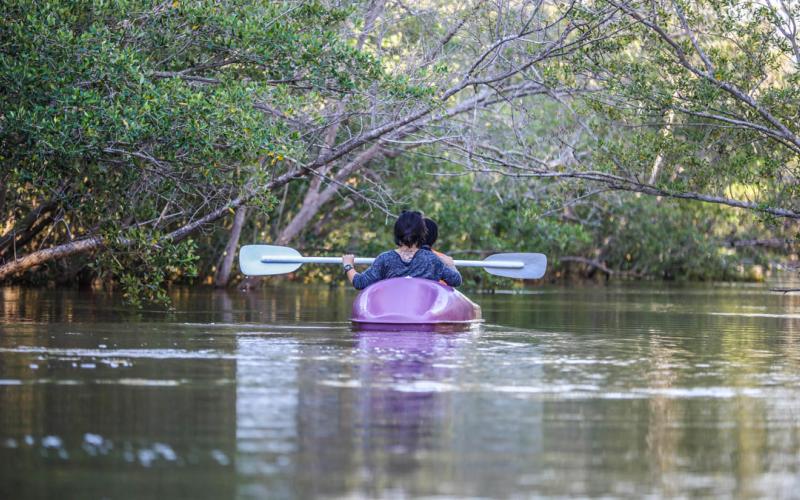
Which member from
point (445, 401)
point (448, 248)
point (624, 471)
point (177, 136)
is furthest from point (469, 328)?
point (448, 248)

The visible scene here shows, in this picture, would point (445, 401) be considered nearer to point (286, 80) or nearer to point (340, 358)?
point (340, 358)

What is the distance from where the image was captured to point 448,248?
93.0ft

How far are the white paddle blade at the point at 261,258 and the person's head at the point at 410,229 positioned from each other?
261 cm

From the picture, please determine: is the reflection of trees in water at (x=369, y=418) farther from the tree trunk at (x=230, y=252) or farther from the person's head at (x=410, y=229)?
the tree trunk at (x=230, y=252)

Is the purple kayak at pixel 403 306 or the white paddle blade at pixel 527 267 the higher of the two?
the white paddle blade at pixel 527 267

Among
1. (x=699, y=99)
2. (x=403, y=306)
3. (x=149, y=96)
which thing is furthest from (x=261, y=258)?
(x=699, y=99)

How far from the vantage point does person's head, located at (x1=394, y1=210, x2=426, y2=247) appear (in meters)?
13.5

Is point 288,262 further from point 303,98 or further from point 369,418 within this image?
point 369,418

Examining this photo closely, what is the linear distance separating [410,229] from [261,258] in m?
3.05

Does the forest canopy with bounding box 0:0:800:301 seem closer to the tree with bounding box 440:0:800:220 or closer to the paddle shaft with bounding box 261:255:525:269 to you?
the tree with bounding box 440:0:800:220

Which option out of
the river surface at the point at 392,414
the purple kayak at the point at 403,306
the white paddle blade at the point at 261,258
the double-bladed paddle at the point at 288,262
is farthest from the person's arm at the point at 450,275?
the white paddle blade at the point at 261,258

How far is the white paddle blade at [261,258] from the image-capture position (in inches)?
627

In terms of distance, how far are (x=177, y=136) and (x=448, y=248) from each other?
14.0 meters

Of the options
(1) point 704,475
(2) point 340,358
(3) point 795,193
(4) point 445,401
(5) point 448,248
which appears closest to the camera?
(1) point 704,475
